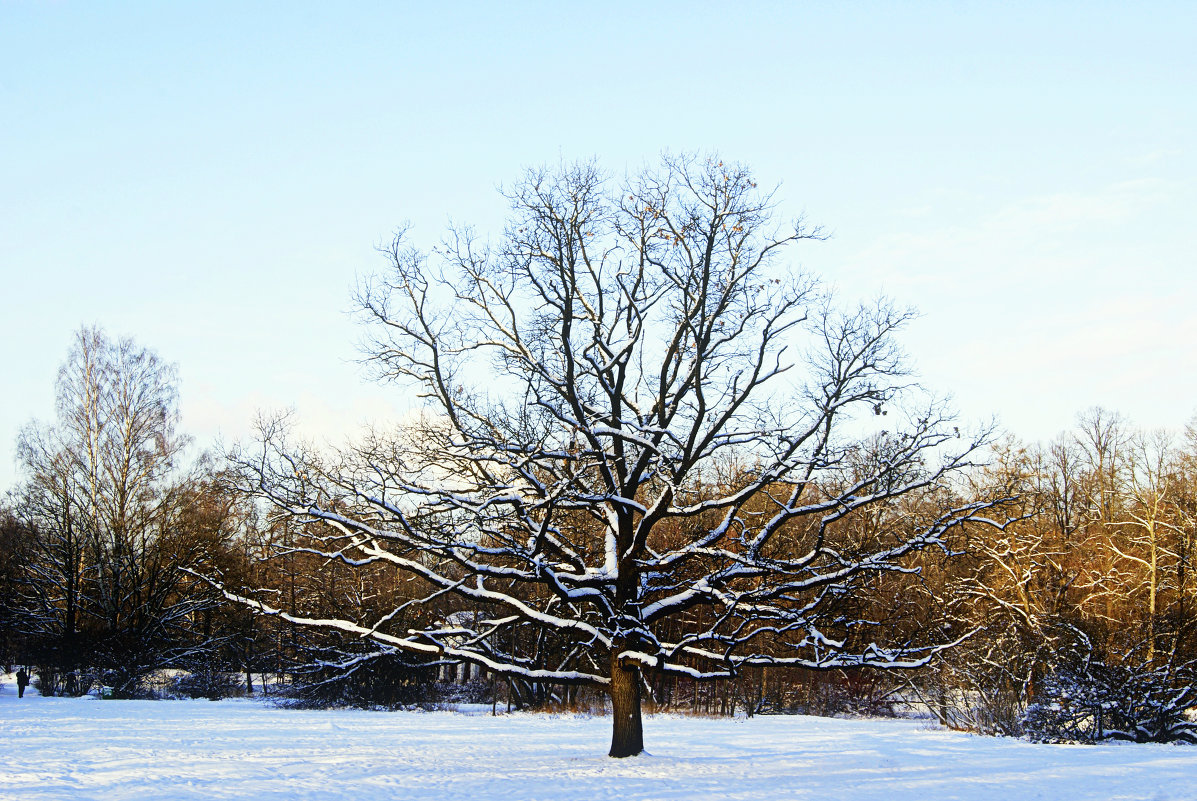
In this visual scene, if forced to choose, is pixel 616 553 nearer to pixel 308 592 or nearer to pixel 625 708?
pixel 625 708

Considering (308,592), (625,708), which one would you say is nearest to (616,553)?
(625,708)

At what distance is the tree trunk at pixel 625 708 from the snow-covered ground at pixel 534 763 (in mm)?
305

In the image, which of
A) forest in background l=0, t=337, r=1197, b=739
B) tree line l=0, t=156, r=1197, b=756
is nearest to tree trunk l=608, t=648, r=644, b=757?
tree line l=0, t=156, r=1197, b=756

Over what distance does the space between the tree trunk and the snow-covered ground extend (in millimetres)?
305

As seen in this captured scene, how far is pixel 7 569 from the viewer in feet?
124

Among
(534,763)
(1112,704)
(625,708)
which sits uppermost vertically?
(625,708)

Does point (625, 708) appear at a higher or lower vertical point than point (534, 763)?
higher

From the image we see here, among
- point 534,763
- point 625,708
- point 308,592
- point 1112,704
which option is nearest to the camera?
point 625,708

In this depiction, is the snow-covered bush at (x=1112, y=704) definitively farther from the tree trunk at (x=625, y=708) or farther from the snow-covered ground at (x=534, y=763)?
the tree trunk at (x=625, y=708)

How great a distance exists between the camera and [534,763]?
14.8 m

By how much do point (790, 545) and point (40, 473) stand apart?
26.2m

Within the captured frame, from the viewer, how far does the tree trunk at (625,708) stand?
569 inches

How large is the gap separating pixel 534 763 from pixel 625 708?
1712mm

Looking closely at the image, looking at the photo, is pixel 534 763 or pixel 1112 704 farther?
pixel 1112 704
